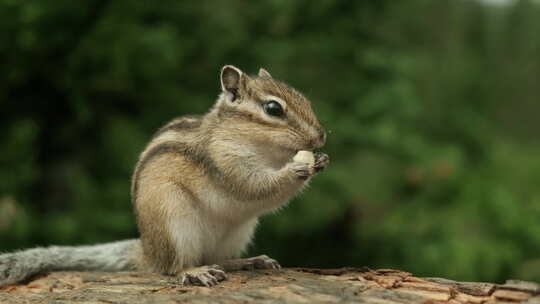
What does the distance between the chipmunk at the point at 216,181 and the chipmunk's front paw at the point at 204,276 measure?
2 centimetres

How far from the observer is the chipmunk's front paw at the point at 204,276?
3651mm

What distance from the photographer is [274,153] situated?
162 inches

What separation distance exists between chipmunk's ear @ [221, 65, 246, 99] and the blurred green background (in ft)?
3.74

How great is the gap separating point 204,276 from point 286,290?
576 millimetres

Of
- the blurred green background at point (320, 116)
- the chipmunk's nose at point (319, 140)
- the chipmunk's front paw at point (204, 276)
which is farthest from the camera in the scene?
the blurred green background at point (320, 116)

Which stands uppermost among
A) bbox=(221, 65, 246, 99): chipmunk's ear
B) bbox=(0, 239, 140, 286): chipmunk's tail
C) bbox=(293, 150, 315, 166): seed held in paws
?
bbox=(221, 65, 246, 99): chipmunk's ear

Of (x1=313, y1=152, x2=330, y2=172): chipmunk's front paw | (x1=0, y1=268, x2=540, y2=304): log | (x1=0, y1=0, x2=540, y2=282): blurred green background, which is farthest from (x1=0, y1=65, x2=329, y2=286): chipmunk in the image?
(x1=0, y1=0, x2=540, y2=282): blurred green background

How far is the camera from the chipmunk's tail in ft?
13.3

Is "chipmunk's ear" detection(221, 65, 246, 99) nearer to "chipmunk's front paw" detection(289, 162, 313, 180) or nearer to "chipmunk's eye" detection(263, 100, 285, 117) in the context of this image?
"chipmunk's eye" detection(263, 100, 285, 117)

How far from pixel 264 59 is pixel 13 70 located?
2090 millimetres

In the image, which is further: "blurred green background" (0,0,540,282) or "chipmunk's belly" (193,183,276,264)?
"blurred green background" (0,0,540,282)

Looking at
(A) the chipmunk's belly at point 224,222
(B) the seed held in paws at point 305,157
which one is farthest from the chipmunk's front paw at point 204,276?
(B) the seed held in paws at point 305,157

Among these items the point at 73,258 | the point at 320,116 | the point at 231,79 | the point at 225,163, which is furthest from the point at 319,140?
the point at 73,258

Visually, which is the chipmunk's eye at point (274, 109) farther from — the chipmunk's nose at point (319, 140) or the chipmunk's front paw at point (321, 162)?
the chipmunk's front paw at point (321, 162)
